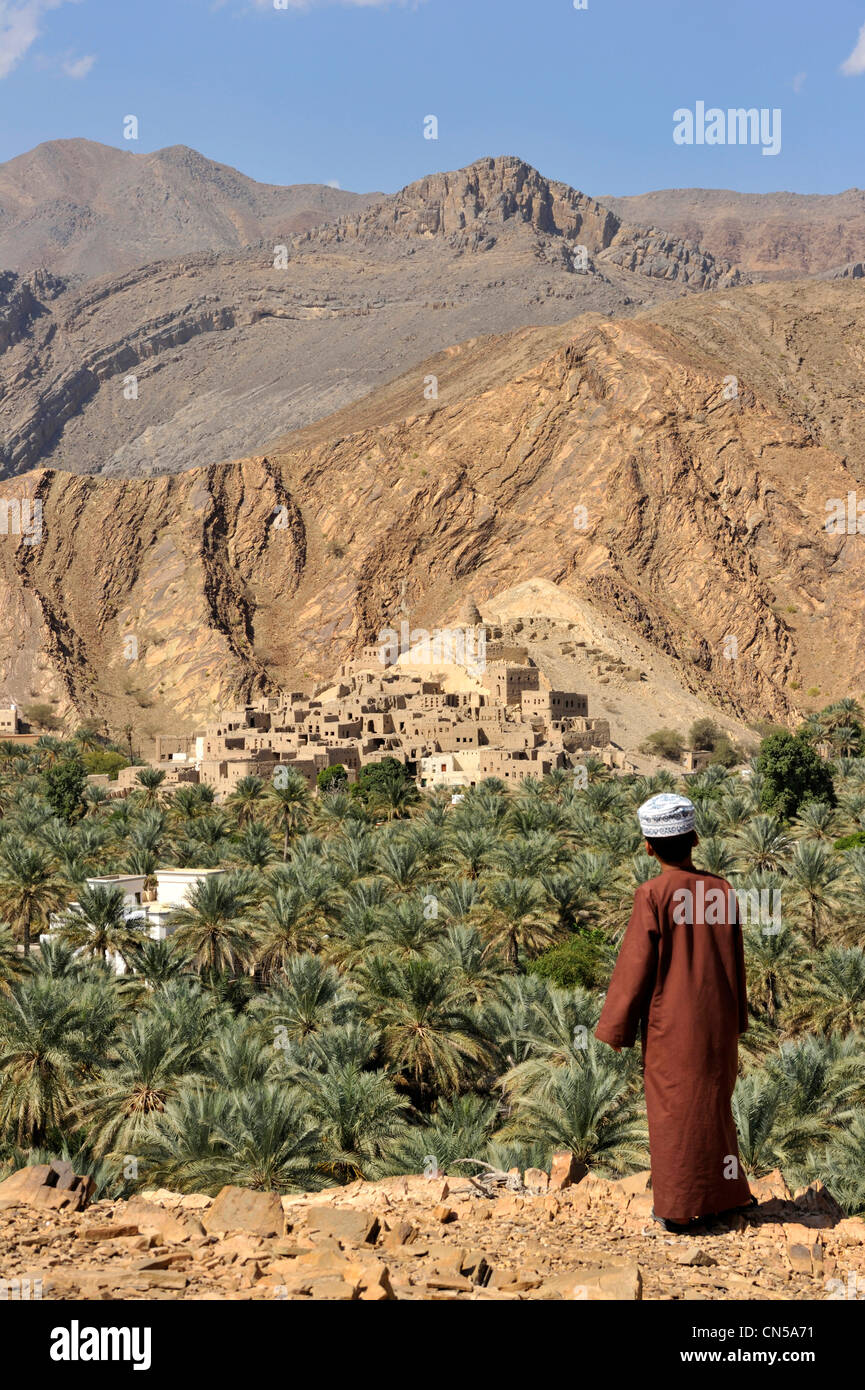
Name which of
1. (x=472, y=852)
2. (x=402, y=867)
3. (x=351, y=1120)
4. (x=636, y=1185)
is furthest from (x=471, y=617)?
(x=636, y=1185)

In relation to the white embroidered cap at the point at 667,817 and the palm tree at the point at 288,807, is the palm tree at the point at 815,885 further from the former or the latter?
the palm tree at the point at 288,807

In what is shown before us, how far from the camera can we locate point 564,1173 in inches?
408

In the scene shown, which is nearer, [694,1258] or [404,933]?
[694,1258]

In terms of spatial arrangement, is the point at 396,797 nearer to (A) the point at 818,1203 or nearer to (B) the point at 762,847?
(B) the point at 762,847

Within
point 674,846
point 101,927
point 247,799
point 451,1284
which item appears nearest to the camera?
point 451,1284

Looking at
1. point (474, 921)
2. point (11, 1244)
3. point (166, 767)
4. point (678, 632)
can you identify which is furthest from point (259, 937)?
point (678, 632)

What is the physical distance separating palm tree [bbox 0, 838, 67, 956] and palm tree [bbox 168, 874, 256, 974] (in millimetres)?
5772

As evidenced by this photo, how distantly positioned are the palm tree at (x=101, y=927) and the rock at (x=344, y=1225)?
61.6 ft

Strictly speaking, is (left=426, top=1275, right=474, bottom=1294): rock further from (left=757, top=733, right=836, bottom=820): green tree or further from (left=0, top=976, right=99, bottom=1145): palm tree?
(left=757, top=733, right=836, bottom=820): green tree

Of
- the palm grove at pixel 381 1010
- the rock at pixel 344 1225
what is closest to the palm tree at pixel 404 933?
the palm grove at pixel 381 1010

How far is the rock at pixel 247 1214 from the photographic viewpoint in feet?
29.7

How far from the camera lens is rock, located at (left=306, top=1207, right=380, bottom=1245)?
8.90 metres

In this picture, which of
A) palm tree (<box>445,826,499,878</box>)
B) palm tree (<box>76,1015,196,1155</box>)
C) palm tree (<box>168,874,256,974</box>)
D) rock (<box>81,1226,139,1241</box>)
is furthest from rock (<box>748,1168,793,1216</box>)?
palm tree (<box>445,826,499,878</box>)

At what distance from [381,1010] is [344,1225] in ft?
47.1
